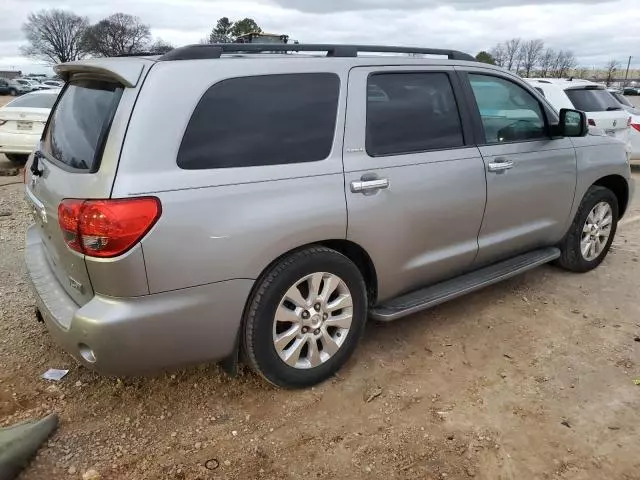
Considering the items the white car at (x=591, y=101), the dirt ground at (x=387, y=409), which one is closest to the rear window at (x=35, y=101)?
the dirt ground at (x=387, y=409)

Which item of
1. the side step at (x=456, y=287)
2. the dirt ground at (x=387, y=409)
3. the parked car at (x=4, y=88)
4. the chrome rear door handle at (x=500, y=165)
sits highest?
the chrome rear door handle at (x=500, y=165)

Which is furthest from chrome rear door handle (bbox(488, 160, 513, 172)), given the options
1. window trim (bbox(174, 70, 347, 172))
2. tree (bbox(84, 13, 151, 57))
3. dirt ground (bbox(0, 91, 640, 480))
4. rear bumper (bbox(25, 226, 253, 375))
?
tree (bbox(84, 13, 151, 57))

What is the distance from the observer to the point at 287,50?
301cm

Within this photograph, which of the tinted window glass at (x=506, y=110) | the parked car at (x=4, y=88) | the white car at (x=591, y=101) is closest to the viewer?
the tinted window glass at (x=506, y=110)

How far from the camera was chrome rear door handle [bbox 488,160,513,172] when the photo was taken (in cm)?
362

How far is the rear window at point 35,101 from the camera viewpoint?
9625mm

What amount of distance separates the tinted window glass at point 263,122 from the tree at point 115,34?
77007mm

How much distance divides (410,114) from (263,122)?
105cm

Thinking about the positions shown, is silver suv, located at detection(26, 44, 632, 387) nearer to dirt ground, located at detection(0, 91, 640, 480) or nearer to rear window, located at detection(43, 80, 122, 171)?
rear window, located at detection(43, 80, 122, 171)

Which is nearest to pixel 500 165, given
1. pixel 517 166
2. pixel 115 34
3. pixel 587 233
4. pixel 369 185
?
pixel 517 166

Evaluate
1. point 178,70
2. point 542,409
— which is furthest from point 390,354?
point 178,70

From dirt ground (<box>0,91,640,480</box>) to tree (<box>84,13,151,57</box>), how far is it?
7697cm

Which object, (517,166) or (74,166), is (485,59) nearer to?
(517,166)

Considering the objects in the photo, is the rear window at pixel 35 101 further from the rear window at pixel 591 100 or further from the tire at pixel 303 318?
the rear window at pixel 591 100
